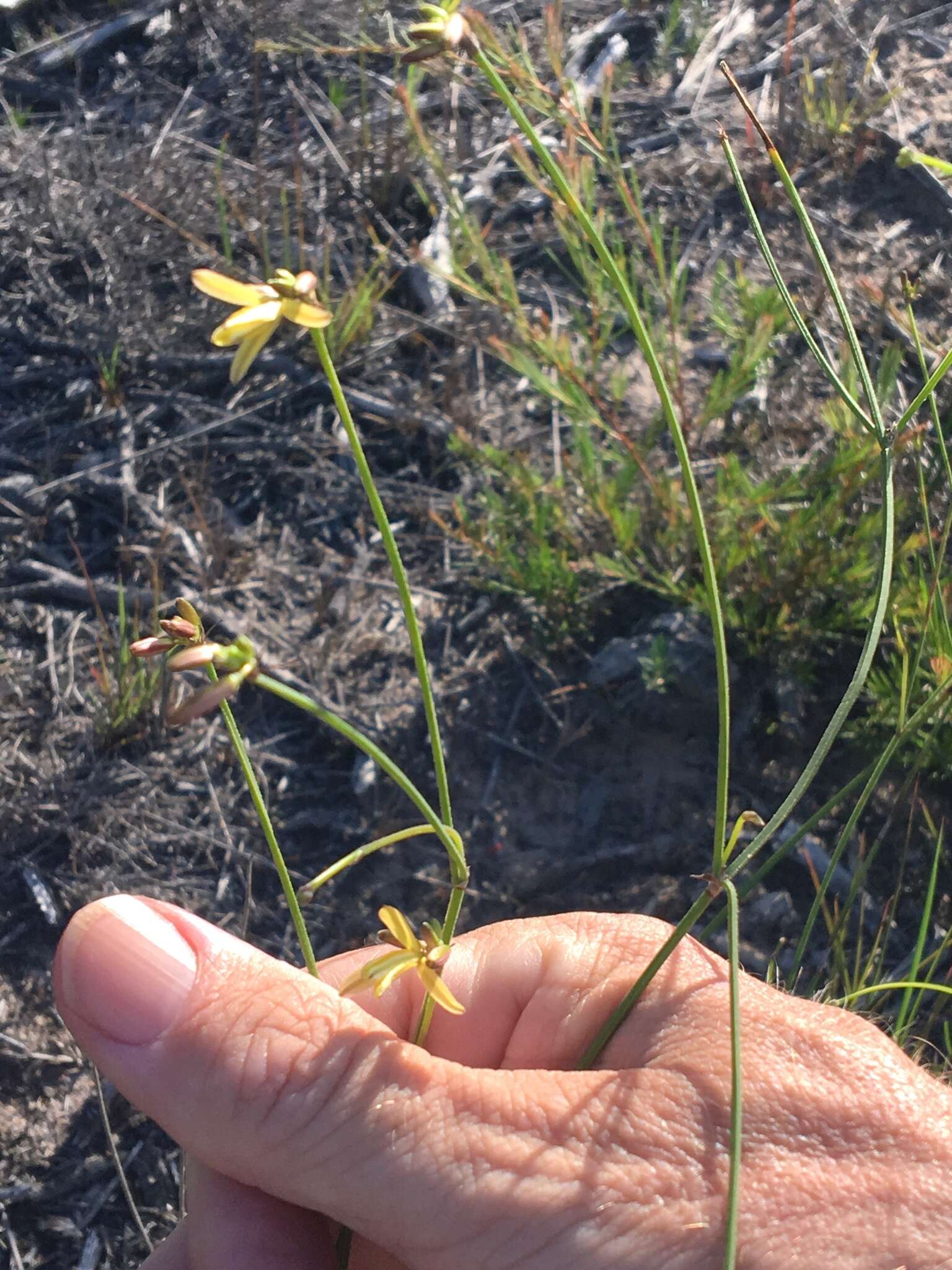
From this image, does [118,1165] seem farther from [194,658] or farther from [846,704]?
[846,704]

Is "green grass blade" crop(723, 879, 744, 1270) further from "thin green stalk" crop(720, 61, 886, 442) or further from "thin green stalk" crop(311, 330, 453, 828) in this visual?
"thin green stalk" crop(720, 61, 886, 442)

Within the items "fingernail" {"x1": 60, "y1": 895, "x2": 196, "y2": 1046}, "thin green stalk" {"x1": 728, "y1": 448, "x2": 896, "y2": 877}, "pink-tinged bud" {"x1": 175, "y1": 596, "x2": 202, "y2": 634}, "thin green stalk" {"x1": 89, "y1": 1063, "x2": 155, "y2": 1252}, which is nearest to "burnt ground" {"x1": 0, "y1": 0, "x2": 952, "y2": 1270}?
Answer: "thin green stalk" {"x1": 89, "y1": 1063, "x2": 155, "y2": 1252}

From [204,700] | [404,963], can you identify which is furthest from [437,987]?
[204,700]

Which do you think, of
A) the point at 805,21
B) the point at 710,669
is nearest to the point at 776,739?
the point at 710,669

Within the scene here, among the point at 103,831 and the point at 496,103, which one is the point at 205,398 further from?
the point at 496,103

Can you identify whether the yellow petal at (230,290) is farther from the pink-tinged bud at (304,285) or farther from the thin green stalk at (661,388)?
the thin green stalk at (661,388)
